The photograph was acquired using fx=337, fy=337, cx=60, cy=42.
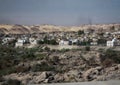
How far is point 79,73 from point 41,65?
201 inches

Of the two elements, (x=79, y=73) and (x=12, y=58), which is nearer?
(x=79, y=73)

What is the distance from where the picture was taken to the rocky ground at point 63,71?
64.2 feet

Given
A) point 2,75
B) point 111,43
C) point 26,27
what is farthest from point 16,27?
point 2,75

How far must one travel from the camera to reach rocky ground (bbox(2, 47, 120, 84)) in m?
19.6

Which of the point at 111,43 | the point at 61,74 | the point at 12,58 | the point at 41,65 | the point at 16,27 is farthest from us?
the point at 16,27

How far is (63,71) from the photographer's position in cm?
2220

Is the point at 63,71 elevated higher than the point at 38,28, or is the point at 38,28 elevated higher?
the point at 38,28

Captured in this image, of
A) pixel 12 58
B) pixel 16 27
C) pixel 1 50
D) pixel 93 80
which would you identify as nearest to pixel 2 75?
pixel 93 80

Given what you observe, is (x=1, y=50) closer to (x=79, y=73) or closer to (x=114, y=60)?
(x=114, y=60)

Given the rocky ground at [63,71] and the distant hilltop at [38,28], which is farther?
the distant hilltop at [38,28]

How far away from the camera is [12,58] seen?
28953 mm

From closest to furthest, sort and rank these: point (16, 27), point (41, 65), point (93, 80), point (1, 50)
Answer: point (93, 80) → point (41, 65) → point (1, 50) → point (16, 27)

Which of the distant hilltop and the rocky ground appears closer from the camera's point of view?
the rocky ground

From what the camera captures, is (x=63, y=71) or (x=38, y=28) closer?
(x=63, y=71)
